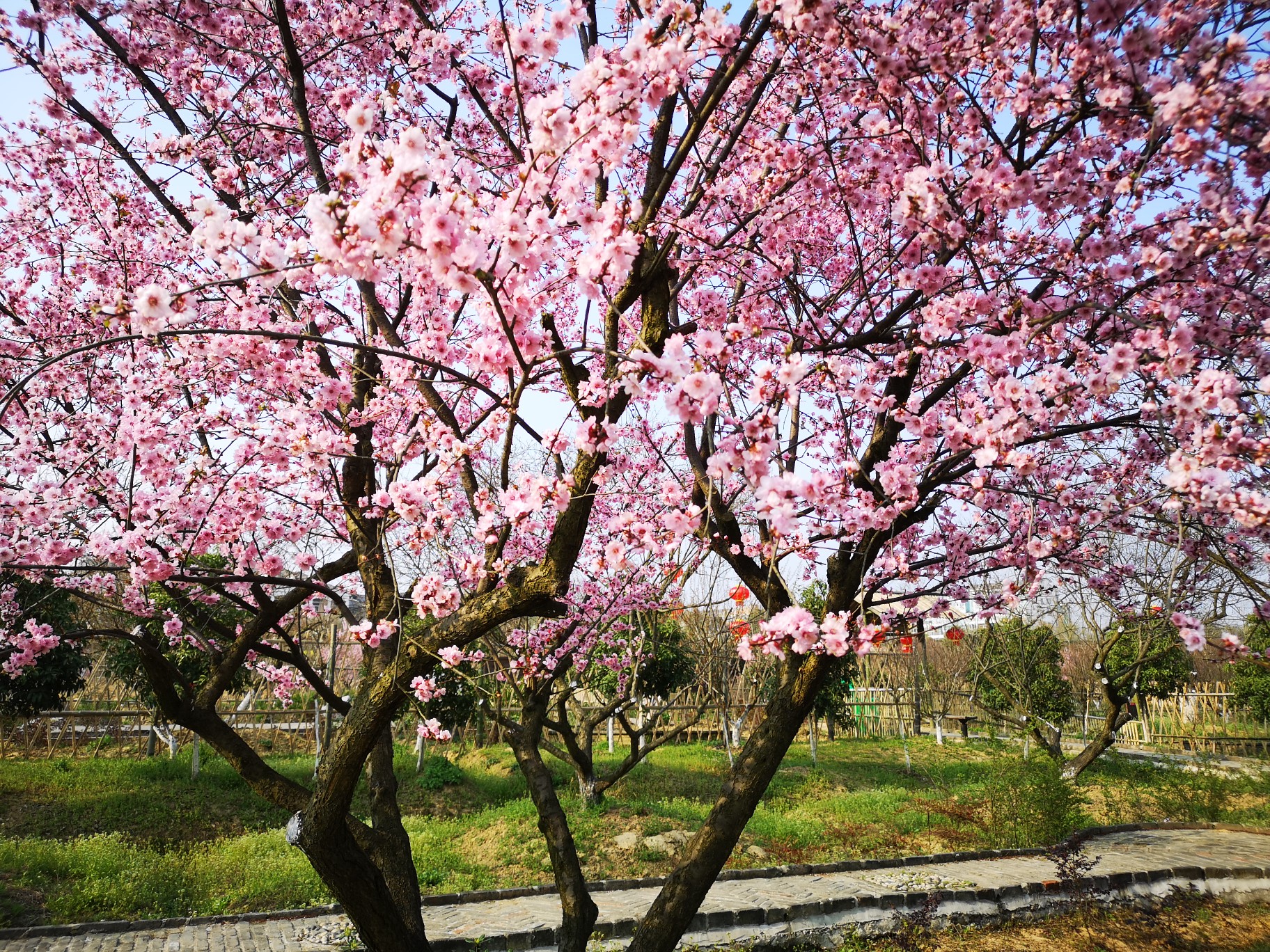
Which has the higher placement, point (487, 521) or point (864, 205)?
point (864, 205)

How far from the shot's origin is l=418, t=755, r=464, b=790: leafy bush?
9.52 meters

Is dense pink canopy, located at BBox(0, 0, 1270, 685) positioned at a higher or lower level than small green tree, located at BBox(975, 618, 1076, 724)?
higher

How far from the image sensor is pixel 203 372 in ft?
13.6

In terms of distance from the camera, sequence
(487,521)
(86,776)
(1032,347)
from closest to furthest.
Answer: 1. (1032,347)
2. (487,521)
3. (86,776)

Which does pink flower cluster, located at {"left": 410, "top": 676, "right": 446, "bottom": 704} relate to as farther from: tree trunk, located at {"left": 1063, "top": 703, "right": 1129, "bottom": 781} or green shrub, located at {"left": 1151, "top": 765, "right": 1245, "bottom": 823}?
green shrub, located at {"left": 1151, "top": 765, "right": 1245, "bottom": 823}

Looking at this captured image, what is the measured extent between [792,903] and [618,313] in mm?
4594

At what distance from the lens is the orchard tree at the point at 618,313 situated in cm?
237

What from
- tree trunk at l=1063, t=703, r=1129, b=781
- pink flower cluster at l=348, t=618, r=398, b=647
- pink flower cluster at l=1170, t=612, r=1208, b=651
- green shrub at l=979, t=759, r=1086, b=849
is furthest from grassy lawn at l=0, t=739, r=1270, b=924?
pink flower cluster at l=1170, t=612, r=1208, b=651

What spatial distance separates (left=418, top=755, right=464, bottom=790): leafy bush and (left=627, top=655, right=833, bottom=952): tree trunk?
6.78 m

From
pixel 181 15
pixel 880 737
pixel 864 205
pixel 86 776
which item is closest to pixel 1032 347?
pixel 864 205

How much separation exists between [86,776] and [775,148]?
10337 millimetres

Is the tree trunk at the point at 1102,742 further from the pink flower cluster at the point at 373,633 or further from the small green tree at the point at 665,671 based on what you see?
the pink flower cluster at the point at 373,633

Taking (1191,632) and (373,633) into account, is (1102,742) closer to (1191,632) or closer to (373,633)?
(1191,632)

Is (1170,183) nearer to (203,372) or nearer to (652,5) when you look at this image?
(652,5)
